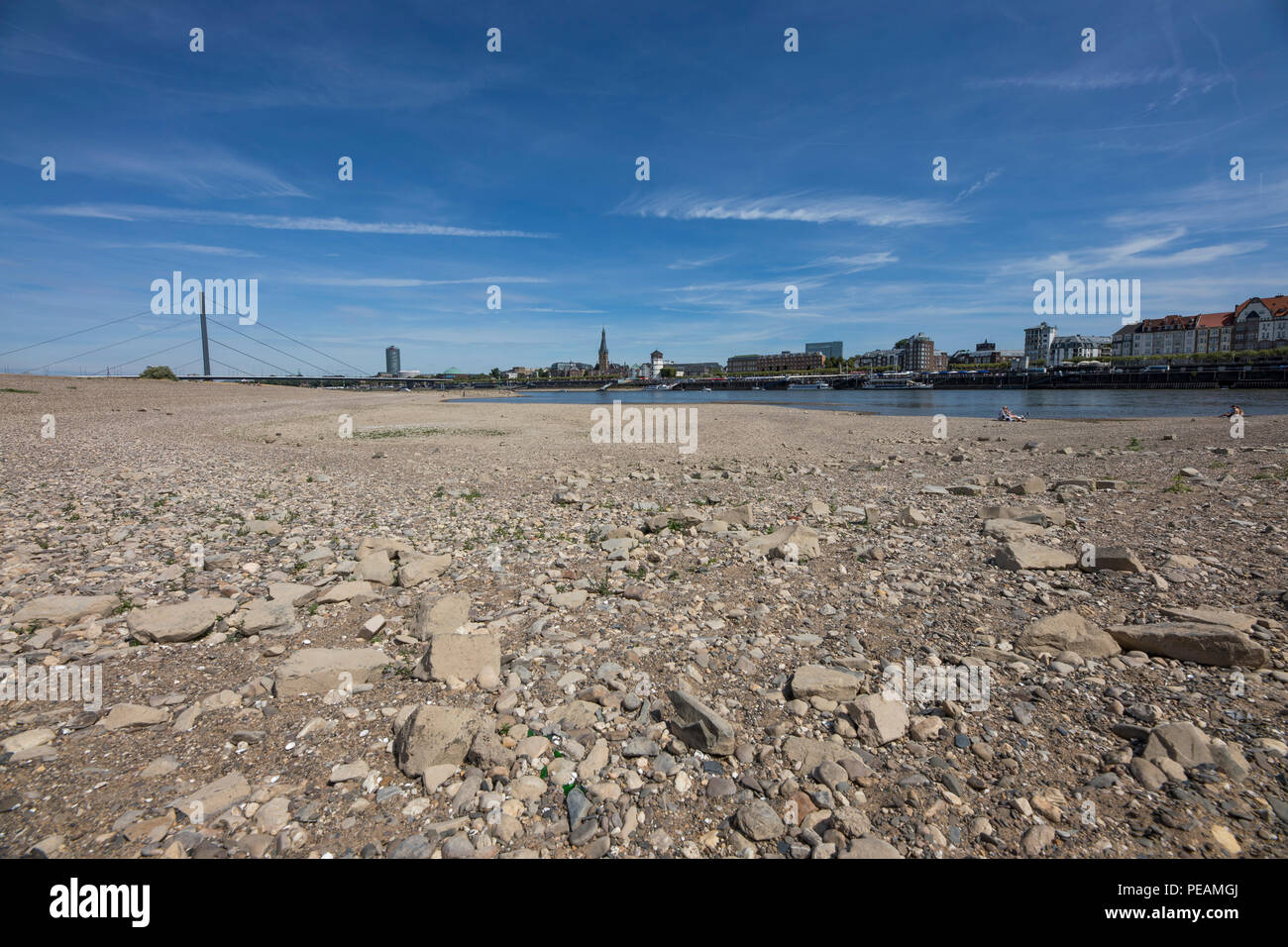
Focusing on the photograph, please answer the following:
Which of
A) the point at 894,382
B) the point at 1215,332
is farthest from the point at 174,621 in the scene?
the point at 1215,332

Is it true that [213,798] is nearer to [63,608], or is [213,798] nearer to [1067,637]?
[63,608]

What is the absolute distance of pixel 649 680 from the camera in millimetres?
4945

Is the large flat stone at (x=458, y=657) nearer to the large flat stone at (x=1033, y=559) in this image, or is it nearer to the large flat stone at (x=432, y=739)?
the large flat stone at (x=432, y=739)
